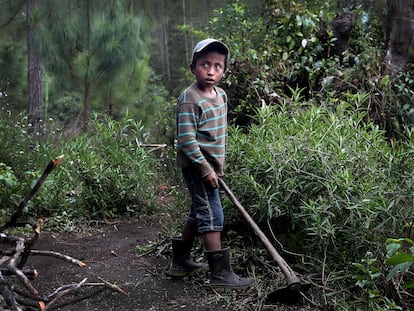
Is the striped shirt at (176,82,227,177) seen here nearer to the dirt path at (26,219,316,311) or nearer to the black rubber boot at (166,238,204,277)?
the black rubber boot at (166,238,204,277)

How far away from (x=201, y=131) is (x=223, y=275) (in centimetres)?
94

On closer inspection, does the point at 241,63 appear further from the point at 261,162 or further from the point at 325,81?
the point at 261,162

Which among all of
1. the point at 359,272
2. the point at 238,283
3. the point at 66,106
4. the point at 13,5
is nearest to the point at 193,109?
the point at 238,283

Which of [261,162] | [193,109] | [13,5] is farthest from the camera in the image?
[13,5]

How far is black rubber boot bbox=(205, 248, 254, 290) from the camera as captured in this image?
3.47 meters

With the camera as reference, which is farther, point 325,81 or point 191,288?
point 325,81

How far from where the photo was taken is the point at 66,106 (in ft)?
51.5

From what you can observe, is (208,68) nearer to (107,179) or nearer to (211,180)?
(211,180)

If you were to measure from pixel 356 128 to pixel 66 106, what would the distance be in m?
12.9

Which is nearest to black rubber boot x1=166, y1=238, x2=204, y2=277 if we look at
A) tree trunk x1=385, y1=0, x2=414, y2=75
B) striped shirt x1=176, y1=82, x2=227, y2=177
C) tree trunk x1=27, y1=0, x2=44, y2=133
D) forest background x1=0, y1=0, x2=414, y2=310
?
forest background x1=0, y1=0, x2=414, y2=310

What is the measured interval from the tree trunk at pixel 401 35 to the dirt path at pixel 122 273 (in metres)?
3.41

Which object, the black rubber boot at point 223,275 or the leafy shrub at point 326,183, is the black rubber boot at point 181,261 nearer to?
the black rubber boot at point 223,275

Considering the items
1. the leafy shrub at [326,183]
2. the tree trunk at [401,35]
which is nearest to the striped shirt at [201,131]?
the leafy shrub at [326,183]

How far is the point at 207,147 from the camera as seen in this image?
11.7 feet
